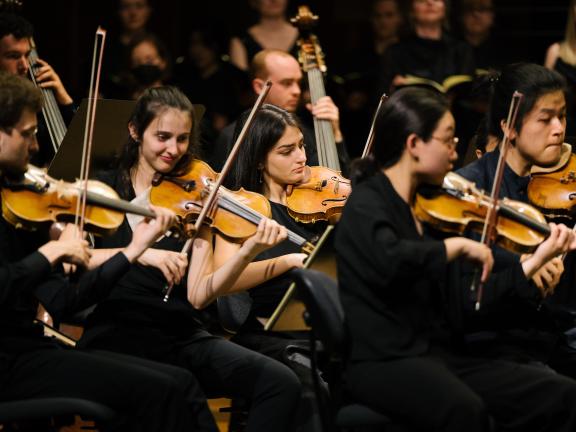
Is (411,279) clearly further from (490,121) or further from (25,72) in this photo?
(25,72)

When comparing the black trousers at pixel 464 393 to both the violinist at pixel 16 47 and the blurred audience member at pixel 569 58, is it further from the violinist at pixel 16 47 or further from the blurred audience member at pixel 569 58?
the blurred audience member at pixel 569 58

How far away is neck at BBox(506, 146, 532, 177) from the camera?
9.81 ft

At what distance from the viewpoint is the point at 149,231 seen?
2.58m

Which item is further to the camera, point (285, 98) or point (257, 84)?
point (257, 84)

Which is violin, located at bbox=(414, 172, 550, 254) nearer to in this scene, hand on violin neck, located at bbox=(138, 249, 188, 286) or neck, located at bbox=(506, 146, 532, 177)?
neck, located at bbox=(506, 146, 532, 177)

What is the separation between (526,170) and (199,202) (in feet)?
3.00

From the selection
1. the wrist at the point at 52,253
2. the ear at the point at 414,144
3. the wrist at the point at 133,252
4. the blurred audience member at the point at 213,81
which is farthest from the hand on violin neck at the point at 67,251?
the blurred audience member at the point at 213,81

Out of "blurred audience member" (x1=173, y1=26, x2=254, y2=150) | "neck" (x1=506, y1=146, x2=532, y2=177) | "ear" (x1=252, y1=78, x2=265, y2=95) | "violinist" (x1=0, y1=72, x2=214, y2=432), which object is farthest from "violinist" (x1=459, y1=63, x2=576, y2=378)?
"blurred audience member" (x1=173, y1=26, x2=254, y2=150)

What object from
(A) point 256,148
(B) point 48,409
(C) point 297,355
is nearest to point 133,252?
(B) point 48,409

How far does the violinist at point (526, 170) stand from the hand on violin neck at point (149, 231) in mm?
845

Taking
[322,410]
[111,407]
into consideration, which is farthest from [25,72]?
[322,410]

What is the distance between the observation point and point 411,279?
2441 millimetres

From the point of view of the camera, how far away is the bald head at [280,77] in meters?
4.10

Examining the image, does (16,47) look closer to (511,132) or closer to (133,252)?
(133,252)
